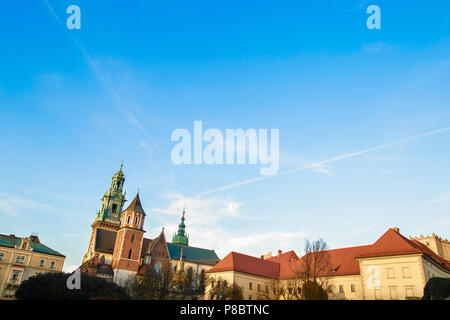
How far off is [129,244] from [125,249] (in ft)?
4.35

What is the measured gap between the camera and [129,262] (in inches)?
2736

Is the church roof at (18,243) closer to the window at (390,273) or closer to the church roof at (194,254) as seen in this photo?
the church roof at (194,254)

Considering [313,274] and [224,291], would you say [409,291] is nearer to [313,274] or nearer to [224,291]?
[313,274]

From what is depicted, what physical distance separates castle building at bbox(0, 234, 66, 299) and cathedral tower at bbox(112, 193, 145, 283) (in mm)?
11570

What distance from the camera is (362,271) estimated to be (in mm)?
44375

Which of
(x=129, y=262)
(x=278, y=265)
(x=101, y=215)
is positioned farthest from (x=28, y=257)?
(x=278, y=265)

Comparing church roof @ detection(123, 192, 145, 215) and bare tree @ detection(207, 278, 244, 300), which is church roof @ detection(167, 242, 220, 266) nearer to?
church roof @ detection(123, 192, 145, 215)

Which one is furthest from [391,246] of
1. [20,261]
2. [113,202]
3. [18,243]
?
[113,202]

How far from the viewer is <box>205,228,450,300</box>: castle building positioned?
40.0 metres

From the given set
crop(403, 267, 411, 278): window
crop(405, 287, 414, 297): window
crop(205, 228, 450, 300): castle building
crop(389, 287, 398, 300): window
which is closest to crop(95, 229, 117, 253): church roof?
crop(205, 228, 450, 300): castle building

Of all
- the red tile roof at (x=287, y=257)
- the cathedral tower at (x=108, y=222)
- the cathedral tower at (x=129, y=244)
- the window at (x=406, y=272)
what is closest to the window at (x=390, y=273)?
the window at (x=406, y=272)

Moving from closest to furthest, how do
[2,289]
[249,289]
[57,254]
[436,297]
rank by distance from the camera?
1. [436,297]
2. [249,289]
3. [2,289]
4. [57,254]
